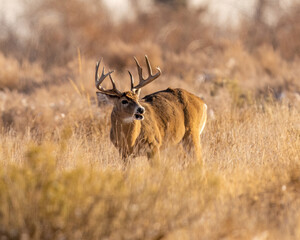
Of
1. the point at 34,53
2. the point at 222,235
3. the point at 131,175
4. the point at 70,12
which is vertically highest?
the point at 70,12

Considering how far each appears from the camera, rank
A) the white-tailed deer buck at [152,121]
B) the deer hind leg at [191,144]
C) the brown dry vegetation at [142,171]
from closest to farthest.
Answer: the brown dry vegetation at [142,171] < the white-tailed deer buck at [152,121] < the deer hind leg at [191,144]

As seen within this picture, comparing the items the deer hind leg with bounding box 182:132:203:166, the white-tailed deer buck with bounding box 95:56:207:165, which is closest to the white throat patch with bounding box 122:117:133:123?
the white-tailed deer buck with bounding box 95:56:207:165

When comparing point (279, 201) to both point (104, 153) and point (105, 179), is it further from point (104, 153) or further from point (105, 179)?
point (104, 153)

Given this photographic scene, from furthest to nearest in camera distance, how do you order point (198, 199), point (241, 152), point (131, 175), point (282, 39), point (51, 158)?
point (282, 39)
point (241, 152)
point (131, 175)
point (198, 199)
point (51, 158)

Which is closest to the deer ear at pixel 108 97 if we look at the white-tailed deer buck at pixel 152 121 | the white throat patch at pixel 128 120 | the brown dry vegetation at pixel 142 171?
the white-tailed deer buck at pixel 152 121

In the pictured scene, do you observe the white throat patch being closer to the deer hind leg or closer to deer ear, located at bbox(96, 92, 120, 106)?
deer ear, located at bbox(96, 92, 120, 106)

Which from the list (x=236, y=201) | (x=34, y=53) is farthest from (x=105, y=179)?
(x=34, y=53)

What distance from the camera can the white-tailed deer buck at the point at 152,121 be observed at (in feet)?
22.9

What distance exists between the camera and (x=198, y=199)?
15.7 feet

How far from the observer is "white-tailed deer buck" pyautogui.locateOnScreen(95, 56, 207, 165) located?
6.97 metres

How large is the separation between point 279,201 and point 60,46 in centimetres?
1939

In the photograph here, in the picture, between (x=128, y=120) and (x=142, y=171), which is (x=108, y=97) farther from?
(x=142, y=171)

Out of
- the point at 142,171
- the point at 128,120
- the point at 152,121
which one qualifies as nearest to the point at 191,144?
the point at 152,121

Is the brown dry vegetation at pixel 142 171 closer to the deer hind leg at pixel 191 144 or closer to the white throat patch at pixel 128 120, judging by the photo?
the deer hind leg at pixel 191 144
